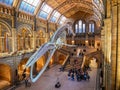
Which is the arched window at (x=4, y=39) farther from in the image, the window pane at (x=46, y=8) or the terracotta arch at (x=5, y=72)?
the window pane at (x=46, y=8)

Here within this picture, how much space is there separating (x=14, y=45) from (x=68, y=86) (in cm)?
848

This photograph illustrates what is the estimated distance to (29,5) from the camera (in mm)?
20047

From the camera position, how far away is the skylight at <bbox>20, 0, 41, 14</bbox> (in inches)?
742

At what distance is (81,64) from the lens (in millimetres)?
25312

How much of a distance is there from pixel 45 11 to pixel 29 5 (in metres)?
4.79

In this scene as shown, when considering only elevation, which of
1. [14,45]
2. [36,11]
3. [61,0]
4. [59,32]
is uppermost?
[61,0]

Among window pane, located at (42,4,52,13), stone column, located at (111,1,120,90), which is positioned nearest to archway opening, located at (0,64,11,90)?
window pane, located at (42,4,52,13)

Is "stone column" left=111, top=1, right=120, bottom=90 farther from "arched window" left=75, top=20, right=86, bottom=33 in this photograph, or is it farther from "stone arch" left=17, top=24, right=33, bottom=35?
"arched window" left=75, top=20, right=86, bottom=33

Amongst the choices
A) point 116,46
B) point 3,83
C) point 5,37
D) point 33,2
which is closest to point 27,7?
point 33,2

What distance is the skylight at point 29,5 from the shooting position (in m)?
18.9

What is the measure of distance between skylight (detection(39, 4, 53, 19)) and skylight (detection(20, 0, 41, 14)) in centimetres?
217

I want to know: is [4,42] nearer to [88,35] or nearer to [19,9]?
[19,9]

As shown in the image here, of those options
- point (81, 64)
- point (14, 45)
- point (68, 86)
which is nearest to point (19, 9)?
point (14, 45)

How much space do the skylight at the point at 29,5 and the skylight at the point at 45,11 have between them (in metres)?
2.17
